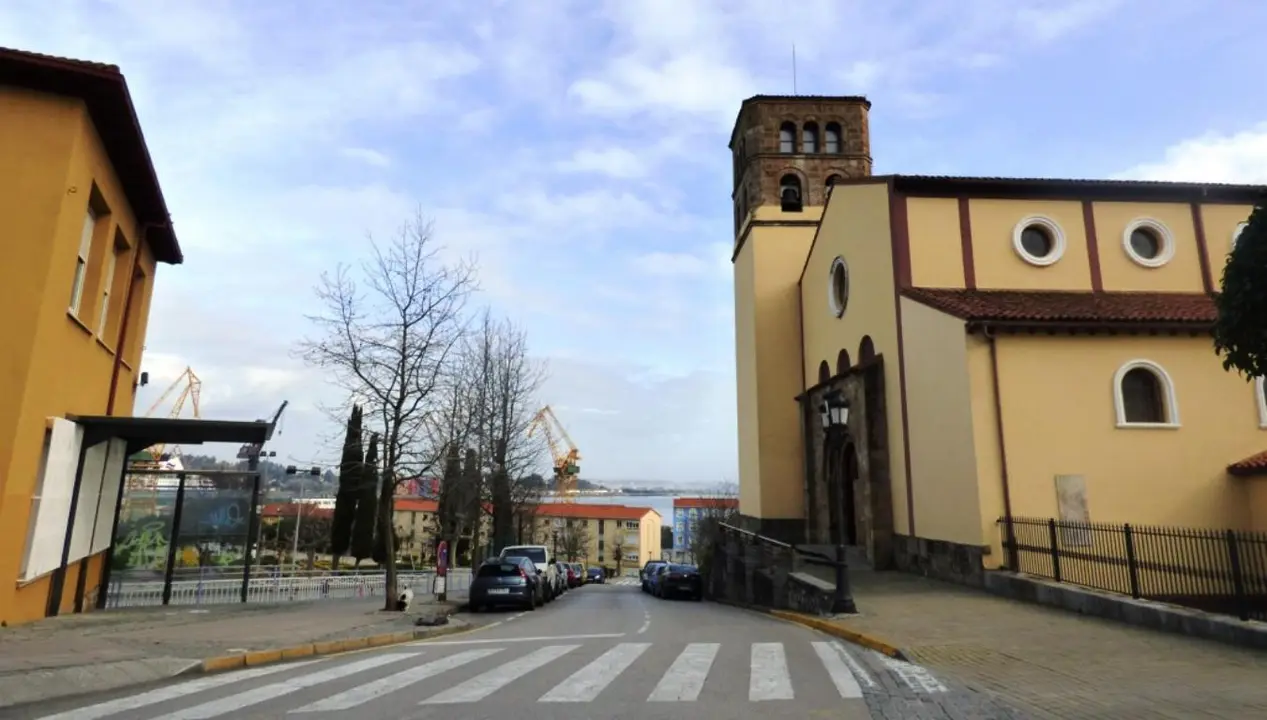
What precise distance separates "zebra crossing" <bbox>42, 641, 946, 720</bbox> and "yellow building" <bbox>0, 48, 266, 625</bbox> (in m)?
5.16

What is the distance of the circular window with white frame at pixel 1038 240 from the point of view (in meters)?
22.1

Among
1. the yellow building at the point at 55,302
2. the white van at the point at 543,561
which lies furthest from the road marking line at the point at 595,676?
the white van at the point at 543,561

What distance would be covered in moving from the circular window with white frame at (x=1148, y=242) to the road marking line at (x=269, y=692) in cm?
2322

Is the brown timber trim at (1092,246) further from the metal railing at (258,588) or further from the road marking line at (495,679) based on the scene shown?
the metal railing at (258,588)

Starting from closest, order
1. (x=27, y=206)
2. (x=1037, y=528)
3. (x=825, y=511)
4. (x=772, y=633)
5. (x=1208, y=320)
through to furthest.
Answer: (x=27, y=206) < (x=772, y=633) < (x=1037, y=528) < (x=1208, y=320) < (x=825, y=511)

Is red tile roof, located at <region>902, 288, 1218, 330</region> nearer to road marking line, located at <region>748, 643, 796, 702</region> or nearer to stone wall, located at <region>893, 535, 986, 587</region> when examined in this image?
stone wall, located at <region>893, 535, 986, 587</region>

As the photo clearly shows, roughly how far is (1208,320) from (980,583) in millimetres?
8609

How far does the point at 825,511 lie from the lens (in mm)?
26938

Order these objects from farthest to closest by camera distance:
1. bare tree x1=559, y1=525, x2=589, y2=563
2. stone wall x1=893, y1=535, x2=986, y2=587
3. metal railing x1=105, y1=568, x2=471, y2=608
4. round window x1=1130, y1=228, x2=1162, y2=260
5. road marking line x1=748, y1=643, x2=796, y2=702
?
bare tree x1=559, y1=525, x2=589, y2=563
round window x1=1130, y1=228, x2=1162, y2=260
metal railing x1=105, y1=568, x2=471, y2=608
stone wall x1=893, y1=535, x2=986, y2=587
road marking line x1=748, y1=643, x2=796, y2=702

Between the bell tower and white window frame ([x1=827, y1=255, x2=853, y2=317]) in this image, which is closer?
white window frame ([x1=827, y1=255, x2=853, y2=317])

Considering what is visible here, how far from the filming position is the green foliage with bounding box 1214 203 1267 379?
7.66 m

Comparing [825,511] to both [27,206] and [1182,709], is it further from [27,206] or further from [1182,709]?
[27,206]

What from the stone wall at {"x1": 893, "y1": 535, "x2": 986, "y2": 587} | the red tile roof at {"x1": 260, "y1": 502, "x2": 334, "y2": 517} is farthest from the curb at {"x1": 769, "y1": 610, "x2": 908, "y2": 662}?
the red tile roof at {"x1": 260, "y1": 502, "x2": 334, "y2": 517}

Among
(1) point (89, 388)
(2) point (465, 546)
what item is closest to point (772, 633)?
(1) point (89, 388)
